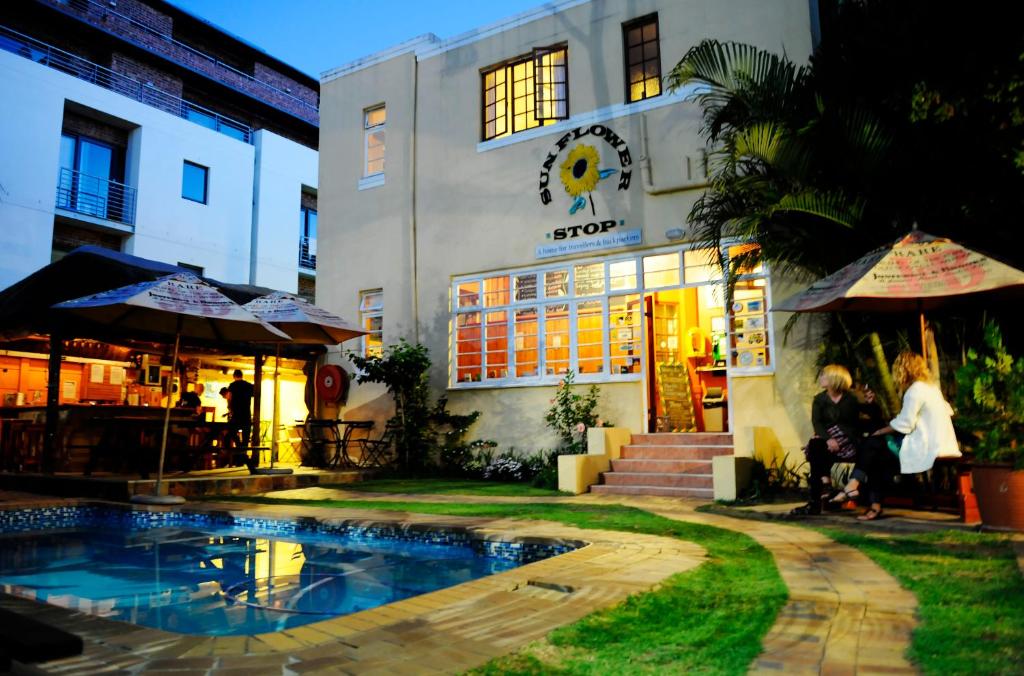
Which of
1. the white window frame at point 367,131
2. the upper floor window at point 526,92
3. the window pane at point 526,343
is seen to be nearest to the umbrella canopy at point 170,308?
the window pane at point 526,343

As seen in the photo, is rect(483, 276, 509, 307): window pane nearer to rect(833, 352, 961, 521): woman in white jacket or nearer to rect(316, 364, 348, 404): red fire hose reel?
rect(316, 364, 348, 404): red fire hose reel

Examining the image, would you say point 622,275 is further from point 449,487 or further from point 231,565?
point 231,565

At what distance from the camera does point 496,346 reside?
37.7ft

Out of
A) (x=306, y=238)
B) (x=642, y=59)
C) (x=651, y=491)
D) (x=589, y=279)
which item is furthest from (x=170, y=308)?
(x=306, y=238)

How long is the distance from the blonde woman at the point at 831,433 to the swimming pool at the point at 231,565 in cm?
266

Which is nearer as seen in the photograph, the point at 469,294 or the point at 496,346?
the point at 496,346

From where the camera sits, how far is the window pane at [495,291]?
452 inches

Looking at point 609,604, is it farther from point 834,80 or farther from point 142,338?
point 142,338

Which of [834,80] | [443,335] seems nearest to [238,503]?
[443,335]

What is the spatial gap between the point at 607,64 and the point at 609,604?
942 centimetres

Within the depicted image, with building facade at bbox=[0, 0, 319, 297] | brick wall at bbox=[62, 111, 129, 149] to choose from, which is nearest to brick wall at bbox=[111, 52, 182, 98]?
building facade at bbox=[0, 0, 319, 297]

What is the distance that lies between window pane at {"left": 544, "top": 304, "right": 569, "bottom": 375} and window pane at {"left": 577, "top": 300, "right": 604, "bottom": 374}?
0.23 m

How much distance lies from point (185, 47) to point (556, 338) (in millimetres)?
15989

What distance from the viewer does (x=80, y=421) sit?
9.78m
